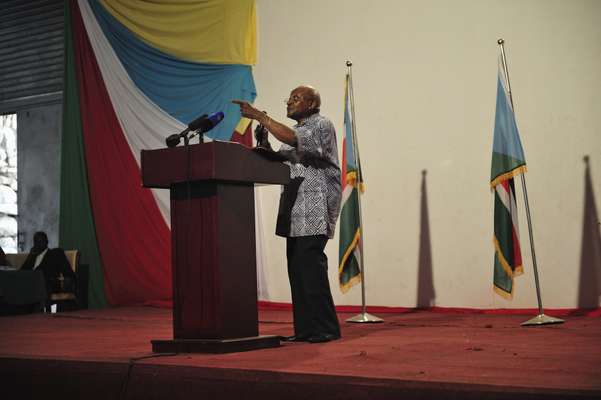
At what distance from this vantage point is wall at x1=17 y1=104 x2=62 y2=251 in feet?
29.0

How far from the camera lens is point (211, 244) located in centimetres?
271

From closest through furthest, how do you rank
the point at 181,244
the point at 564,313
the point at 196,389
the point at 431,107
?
1. the point at 196,389
2. the point at 181,244
3. the point at 564,313
4. the point at 431,107

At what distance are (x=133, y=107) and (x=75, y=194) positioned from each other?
45.3 inches

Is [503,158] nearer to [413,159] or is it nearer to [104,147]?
[413,159]

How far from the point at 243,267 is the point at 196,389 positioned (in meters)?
0.63

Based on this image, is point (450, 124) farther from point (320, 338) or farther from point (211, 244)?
point (211, 244)

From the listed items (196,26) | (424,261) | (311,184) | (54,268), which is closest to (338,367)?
(311,184)

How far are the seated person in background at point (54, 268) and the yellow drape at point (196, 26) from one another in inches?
88.9

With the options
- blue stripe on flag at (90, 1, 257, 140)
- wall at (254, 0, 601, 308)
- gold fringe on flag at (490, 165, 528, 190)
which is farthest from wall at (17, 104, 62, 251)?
gold fringe on flag at (490, 165, 528, 190)

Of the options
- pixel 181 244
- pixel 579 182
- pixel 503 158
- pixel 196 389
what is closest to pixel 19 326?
pixel 181 244

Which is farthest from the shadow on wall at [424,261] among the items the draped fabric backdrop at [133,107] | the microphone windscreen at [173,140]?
the microphone windscreen at [173,140]

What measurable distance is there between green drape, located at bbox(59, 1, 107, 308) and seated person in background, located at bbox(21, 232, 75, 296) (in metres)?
0.52

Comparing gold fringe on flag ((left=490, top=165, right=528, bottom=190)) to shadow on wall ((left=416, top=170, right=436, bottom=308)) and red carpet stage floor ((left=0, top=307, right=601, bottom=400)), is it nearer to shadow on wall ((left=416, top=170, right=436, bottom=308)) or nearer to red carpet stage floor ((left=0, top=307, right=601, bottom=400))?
red carpet stage floor ((left=0, top=307, right=601, bottom=400))

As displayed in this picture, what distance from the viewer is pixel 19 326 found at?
475 cm
